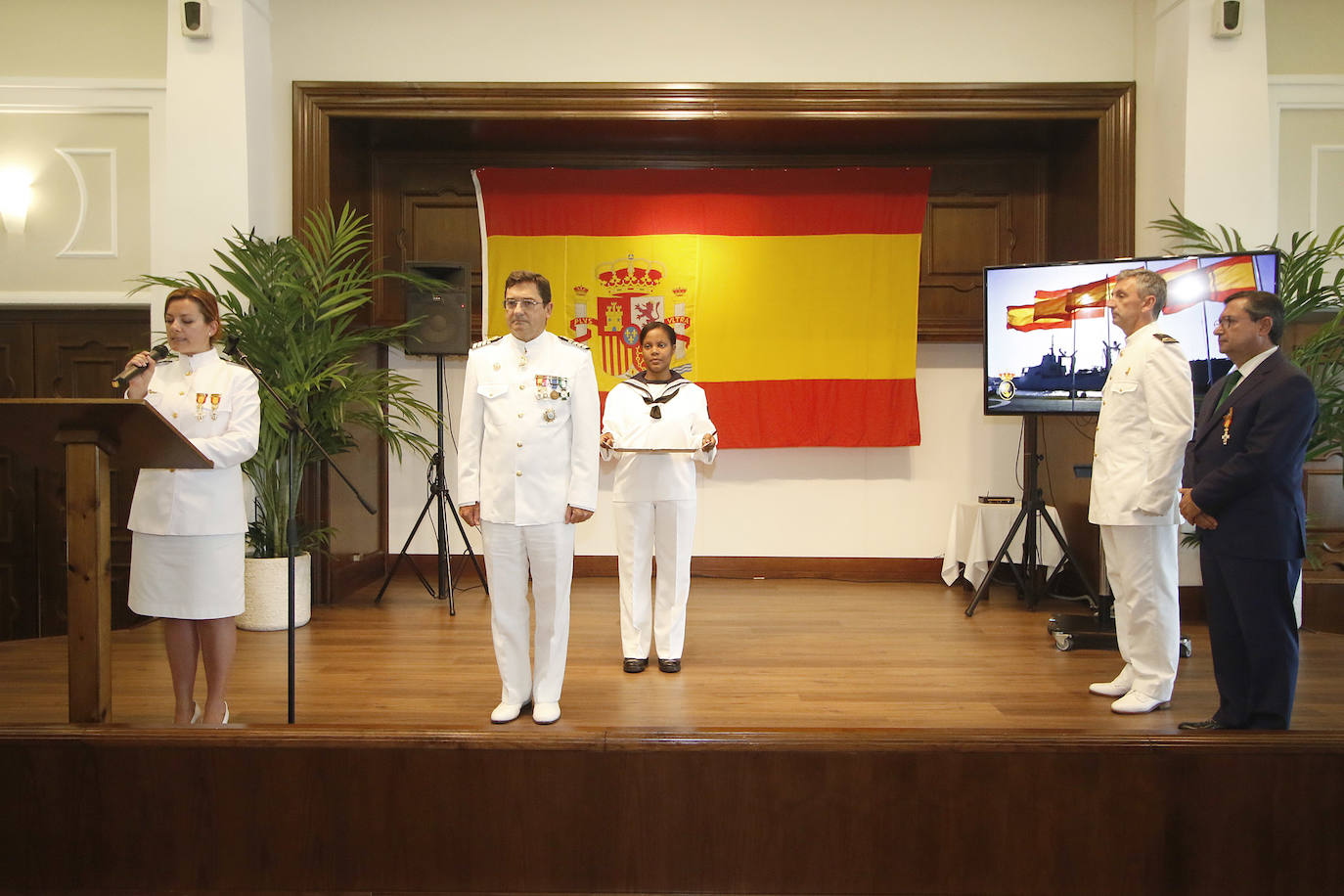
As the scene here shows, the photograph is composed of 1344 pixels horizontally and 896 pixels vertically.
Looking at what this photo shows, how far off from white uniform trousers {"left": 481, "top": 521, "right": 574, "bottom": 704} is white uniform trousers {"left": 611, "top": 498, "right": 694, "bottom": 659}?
0.73 meters

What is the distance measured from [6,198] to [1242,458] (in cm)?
658

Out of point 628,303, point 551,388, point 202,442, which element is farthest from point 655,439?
point 628,303

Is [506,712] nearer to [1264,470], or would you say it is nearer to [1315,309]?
[1264,470]

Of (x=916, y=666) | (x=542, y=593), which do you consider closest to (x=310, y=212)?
(x=542, y=593)

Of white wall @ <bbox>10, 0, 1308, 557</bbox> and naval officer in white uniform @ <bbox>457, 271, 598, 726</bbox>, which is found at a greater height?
white wall @ <bbox>10, 0, 1308, 557</bbox>

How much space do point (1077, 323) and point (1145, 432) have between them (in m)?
1.59

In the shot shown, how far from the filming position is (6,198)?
17.9 feet

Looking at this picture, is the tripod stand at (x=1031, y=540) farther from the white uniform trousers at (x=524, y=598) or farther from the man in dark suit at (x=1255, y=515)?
the white uniform trousers at (x=524, y=598)

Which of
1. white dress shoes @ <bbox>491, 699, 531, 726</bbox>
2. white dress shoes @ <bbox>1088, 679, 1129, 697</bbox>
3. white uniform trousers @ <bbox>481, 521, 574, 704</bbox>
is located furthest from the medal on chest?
white dress shoes @ <bbox>1088, 679, 1129, 697</bbox>

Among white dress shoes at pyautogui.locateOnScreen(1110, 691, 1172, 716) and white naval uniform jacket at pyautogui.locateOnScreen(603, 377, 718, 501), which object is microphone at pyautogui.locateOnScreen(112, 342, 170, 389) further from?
white dress shoes at pyautogui.locateOnScreen(1110, 691, 1172, 716)

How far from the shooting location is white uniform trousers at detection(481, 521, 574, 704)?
3023mm

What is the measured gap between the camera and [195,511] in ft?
9.04

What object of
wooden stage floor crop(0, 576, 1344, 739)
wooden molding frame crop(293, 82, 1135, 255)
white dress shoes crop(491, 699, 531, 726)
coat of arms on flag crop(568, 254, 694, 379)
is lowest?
wooden stage floor crop(0, 576, 1344, 739)

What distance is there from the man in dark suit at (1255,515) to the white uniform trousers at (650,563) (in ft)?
6.17
